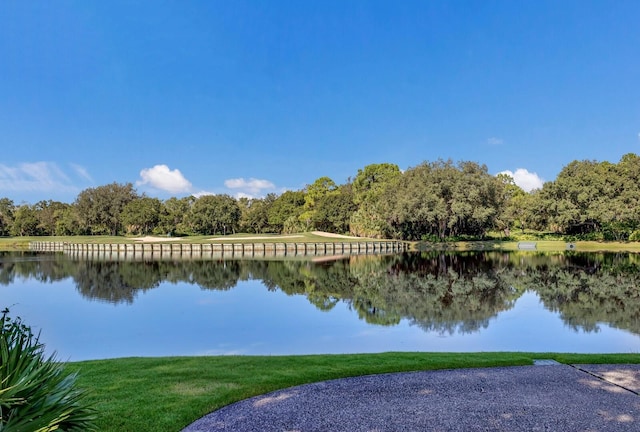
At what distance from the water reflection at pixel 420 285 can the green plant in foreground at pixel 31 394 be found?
11128 mm

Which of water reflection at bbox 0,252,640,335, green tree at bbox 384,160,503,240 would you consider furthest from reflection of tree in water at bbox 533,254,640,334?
green tree at bbox 384,160,503,240

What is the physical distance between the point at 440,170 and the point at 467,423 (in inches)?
2121

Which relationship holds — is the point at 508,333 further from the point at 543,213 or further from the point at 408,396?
the point at 543,213

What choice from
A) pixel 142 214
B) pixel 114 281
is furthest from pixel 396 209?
pixel 142 214

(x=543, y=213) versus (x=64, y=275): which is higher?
(x=543, y=213)

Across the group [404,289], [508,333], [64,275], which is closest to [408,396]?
[508,333]

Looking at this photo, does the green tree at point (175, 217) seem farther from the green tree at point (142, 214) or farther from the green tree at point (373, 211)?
the green tree at point (373, 211)

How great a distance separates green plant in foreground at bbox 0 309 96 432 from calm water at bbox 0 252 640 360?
797cm

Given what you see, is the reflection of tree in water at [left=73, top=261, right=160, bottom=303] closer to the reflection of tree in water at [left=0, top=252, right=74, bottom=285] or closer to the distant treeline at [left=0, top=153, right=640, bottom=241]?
the reflection of tree in water at [left=0, top=252, right=74, bottom=285]

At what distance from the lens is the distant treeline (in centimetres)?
5191

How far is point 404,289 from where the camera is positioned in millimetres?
21562

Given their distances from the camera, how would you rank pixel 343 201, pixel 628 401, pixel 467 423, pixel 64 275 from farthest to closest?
pixel 343 201 → pixel 64 275 → pixel 628 401 → pixel 467 423

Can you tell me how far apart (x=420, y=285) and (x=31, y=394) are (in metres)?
20.8

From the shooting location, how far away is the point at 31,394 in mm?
3311
